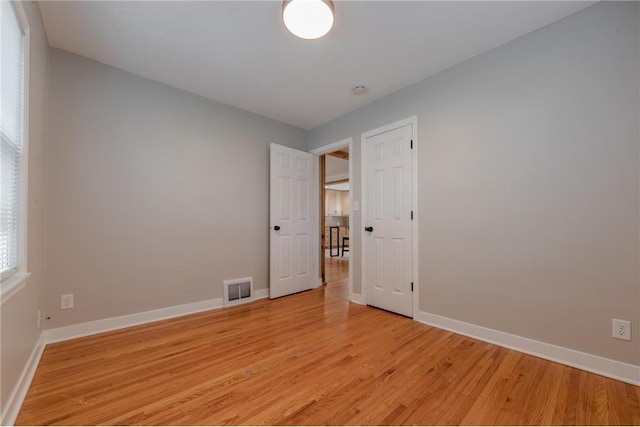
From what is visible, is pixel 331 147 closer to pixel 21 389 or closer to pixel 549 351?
pixel 549 351

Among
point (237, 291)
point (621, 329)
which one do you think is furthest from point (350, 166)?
point (621, 329)

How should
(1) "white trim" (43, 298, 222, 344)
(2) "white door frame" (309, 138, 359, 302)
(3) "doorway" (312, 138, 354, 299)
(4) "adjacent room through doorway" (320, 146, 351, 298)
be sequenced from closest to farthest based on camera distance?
(1) "white trim" (43, 298, 222, 344) → (2) "white door frame" (309, 138, 359, 302) → (3) "doorway" (312, 138, 354, 299) → (4) "adjacent room through doorway" (320, 146, 351, 298)

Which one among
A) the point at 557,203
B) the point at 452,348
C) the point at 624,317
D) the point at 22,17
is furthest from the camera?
the point at 452,348

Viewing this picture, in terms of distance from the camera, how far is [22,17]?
1578 mm

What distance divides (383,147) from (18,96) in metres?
3.01

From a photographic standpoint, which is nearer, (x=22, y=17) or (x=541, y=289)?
(x=22, y=17)

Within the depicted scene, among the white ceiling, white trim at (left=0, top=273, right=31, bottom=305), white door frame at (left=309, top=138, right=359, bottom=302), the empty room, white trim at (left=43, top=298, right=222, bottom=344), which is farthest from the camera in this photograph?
white door frame at (left=309, top=138, right=359, bottom=302)

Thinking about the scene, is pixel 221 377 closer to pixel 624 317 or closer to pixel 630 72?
pixel 624 317

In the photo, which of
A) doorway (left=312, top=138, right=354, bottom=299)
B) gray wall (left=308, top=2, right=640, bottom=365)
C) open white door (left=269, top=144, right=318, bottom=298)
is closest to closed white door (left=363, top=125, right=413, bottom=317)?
gray wall (left=308, top=2, right=640, bottom=365)

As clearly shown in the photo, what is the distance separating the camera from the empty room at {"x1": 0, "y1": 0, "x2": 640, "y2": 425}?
1.59 m

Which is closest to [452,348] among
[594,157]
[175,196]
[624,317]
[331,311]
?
[624,317]

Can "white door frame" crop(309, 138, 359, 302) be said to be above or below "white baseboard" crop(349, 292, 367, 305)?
above

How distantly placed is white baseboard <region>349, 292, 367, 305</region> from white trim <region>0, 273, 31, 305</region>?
2966 mm

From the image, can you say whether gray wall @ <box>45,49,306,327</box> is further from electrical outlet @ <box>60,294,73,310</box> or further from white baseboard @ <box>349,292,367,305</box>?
white baseboard @ <box>349,292,367,305</box>
